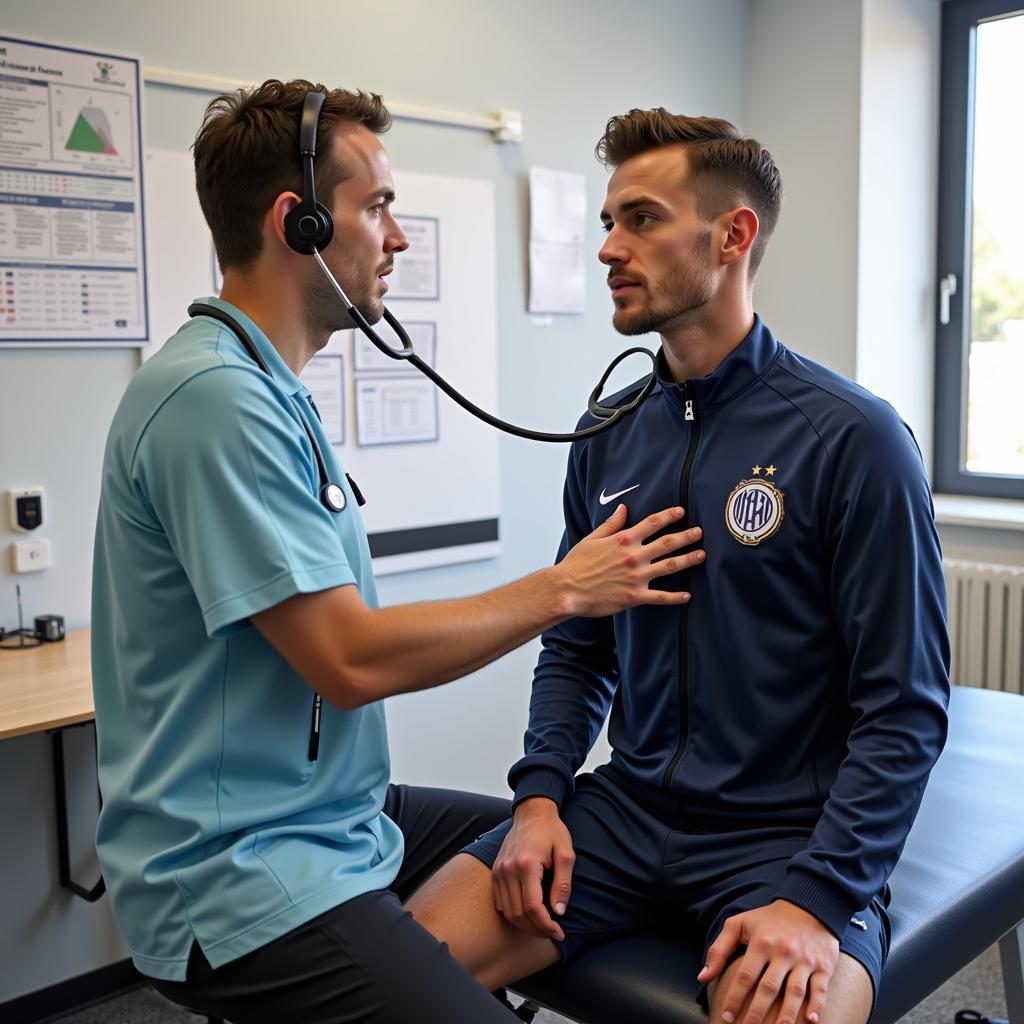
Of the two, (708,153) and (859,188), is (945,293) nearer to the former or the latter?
(859,188)

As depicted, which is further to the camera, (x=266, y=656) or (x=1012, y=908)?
(x=1012, y=908)

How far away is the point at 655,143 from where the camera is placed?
163 centimetres

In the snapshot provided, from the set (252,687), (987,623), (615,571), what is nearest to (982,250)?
(987,623)

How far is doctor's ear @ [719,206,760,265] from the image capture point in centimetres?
162

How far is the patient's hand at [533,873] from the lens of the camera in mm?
1365

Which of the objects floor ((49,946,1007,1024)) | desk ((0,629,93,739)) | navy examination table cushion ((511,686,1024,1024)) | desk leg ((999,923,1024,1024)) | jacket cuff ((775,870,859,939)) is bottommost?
floor ((49,946,1007,1024))

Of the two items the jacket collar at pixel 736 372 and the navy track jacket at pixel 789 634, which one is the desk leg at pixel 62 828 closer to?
the navy track jacket at pixel 789 634

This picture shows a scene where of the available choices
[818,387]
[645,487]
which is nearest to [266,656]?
[645,487]

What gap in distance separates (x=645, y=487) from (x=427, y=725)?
1660 millimetres

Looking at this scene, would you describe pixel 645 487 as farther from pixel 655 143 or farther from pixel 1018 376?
pixel 1018 376

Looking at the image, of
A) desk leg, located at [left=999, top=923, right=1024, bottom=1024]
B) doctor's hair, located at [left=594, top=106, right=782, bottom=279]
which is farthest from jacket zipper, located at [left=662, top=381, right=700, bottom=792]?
desk leg, located at [left=999, top=923, right=1024, bottom=1024]

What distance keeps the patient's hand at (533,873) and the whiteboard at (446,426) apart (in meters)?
1.48

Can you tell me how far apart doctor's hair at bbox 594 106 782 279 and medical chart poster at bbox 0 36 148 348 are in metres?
1.20

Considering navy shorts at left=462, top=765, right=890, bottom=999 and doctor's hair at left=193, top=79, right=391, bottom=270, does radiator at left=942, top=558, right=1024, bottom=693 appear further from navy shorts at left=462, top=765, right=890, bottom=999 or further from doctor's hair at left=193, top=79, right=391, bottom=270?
doctor's hair at left=193, top=79, right=391, bottom=270
